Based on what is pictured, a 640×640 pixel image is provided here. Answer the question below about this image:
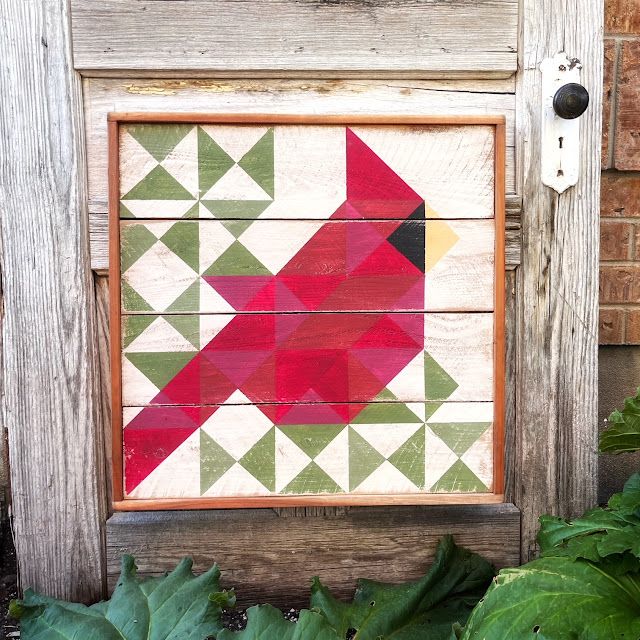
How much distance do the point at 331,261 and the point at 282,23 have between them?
2.04 ft

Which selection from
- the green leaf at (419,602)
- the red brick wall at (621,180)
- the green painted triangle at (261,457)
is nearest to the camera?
the green leaf at (419,602)

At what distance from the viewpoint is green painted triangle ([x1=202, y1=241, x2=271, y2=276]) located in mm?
1561

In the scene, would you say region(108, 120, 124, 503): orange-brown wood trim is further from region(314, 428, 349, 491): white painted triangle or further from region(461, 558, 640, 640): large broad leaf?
region(461, 558, 640, 640): large broad leaf

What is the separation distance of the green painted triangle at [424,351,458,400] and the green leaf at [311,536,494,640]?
40cm

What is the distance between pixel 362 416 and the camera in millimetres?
1603

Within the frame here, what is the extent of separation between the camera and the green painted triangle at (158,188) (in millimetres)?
1544

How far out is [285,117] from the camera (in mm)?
1540

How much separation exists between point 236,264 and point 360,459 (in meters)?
0.62

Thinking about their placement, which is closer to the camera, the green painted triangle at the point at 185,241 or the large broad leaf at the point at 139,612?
the large broad leaf at the point at 139,612

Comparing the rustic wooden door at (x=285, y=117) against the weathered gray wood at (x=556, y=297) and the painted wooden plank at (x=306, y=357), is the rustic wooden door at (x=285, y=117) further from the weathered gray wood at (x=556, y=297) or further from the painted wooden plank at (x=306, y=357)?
the painted wooden plank at (x=306, y=357)

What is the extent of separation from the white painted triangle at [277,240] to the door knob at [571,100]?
69 centimetres

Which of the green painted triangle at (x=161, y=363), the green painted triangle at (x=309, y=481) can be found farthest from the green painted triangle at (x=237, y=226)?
the green painted triangle at (x=309, y=481)

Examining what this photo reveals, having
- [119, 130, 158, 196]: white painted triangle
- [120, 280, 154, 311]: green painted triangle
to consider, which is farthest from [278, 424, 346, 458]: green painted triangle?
[119, 130, 158, 196]: white painted triangle

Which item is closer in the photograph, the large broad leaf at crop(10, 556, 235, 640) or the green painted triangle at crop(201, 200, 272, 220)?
the large broad leaf at crop(10, 556, 235, 640)
